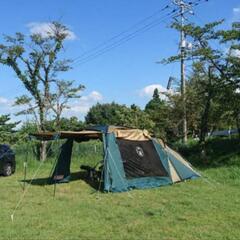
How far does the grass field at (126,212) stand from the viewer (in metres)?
9.00

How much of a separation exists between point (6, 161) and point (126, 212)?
11.5 metres

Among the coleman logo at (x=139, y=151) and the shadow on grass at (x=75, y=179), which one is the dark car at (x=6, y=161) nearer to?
the shadow on grass at (x=75, y=179)

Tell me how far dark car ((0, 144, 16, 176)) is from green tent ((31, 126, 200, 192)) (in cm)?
500

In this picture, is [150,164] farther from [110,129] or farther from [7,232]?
[7,232]

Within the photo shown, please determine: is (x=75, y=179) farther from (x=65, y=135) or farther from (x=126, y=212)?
(x=126, y=212)

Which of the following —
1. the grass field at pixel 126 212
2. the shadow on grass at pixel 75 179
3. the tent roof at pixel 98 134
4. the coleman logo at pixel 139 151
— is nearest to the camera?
the grass field at pixel 126 212

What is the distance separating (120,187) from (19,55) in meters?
16.2

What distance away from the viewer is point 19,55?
28.3 meters

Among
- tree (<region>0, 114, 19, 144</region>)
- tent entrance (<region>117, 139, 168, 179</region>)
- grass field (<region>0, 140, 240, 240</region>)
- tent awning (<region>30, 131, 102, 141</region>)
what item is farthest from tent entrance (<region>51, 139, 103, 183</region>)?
tree (<region>0, 114, 19, 144</region>)

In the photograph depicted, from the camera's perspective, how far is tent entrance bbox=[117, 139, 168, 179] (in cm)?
1494

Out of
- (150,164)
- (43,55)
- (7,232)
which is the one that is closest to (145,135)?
(150,164)

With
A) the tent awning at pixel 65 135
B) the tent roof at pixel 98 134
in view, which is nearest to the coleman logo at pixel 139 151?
the tent roof at pixel 98 134

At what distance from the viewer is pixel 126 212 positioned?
10883 mm

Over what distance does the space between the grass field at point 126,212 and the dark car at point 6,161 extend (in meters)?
4.48
